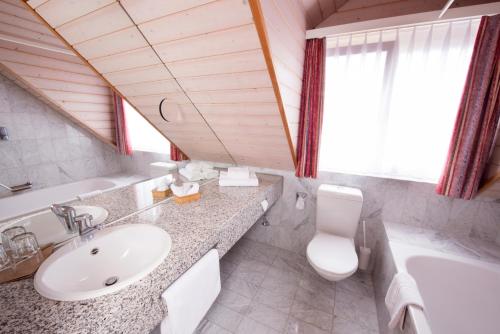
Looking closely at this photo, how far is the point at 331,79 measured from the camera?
170 cm

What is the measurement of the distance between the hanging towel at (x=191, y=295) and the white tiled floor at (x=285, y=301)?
677mm

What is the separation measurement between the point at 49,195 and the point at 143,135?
2.37 feet

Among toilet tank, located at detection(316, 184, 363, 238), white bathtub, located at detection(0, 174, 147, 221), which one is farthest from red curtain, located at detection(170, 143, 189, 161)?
toilet tank, located at detection(316, 184, 363, 238)

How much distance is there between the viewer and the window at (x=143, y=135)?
1.36 meters

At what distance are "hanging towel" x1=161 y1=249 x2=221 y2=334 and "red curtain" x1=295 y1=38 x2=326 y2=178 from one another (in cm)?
120

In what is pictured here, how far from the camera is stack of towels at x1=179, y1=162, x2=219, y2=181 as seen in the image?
1.83 meters

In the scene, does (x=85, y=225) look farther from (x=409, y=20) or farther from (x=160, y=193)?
(x=409, y=20)

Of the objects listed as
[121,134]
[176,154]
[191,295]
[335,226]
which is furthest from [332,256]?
[121,134]

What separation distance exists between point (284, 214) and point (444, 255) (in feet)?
4.24

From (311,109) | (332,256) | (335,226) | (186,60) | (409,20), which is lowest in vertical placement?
(332,256)

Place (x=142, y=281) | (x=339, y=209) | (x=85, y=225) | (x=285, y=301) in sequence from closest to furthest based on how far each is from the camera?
(x=142, y=281) < (x=85, y=225) < (x=285, y=301) < (x=339, y=209)

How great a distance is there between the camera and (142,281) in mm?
726

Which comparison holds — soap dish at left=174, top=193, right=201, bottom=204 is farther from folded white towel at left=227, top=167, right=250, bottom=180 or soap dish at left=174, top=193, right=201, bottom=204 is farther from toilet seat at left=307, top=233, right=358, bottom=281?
toilet seat at left=307, top=233, right=358, bottom=281

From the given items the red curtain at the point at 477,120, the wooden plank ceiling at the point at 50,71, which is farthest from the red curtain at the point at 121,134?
Result: the red curtain at the point at 477,120
